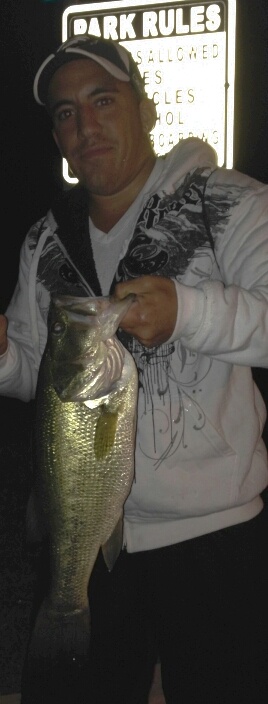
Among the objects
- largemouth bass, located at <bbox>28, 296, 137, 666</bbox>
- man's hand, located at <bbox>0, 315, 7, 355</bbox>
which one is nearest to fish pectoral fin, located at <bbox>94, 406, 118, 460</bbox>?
largemouth bass, located at <bbox>28, 296, 137, 666</bbox>

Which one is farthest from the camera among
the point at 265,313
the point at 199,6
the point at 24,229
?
the point at 24,229

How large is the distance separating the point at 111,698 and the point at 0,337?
116cm

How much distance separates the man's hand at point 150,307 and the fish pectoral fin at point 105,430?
247 mm

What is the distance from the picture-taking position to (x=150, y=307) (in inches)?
87.4

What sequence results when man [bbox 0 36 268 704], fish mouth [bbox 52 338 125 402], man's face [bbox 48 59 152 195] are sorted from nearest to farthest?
fish mouth [bbox 52 338 125 402], man [bbox 0 36 268 704], man's face [bbox 48 59 152 195]

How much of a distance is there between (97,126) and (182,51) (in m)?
2.53

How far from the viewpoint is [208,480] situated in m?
2.58

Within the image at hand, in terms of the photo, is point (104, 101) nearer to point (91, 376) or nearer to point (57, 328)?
point (57, 328)

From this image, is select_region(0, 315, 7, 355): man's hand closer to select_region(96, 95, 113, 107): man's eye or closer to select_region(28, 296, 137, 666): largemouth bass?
select_region(28, 296, 137, 666): largemouth bass

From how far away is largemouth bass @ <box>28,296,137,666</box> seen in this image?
92.8 inches

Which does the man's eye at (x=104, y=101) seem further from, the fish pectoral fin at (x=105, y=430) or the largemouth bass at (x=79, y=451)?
the fish pectoral fin at (x=105, y=430)

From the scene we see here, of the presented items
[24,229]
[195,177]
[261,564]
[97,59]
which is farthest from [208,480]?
[24,229]

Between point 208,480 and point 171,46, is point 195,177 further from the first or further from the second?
point 171,46

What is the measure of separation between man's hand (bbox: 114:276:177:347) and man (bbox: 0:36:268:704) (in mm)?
40
